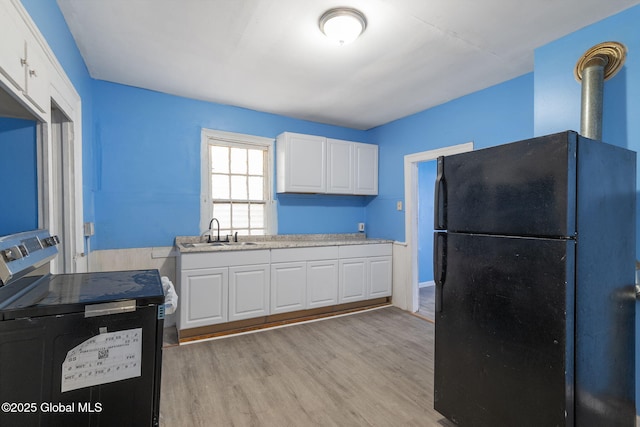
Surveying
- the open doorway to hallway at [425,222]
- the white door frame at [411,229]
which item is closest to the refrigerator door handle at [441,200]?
the white door frame at [411,229]

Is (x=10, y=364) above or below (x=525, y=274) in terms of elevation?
below

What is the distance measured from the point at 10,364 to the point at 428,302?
440cm

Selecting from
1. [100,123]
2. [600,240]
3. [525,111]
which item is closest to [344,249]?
[525,111]

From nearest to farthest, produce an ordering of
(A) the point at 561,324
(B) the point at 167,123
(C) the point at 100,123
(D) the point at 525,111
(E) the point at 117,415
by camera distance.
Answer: (E) the point at 117,415 < (A) the point at 561,324 < (D) the point at 525,111 < (C) the point at 100,123 < (B) the point at 167,123

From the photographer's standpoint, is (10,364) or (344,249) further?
(344,249)

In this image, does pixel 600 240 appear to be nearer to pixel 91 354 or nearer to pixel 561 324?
pixel 561 324

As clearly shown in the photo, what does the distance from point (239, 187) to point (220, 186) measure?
23 cm

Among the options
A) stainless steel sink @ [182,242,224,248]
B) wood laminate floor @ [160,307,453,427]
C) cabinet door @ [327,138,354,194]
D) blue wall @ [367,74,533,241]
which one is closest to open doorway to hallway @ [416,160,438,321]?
blue wall @ [367,74,533,241]

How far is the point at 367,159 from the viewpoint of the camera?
4.43 m

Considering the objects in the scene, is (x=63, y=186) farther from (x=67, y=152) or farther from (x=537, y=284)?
(x=537, y=284)

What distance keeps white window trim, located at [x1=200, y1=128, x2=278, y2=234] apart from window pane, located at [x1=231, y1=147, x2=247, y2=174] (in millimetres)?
87

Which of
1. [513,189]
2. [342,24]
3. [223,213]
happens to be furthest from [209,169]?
[513,189]

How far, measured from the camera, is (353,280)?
3900 mm

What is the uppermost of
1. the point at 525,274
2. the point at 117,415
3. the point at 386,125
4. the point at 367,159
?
the point at 386,125
